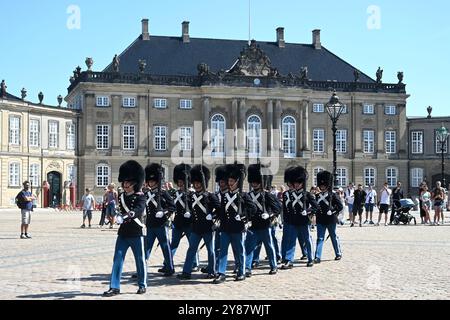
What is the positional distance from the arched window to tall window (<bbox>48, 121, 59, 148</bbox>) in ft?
50.7

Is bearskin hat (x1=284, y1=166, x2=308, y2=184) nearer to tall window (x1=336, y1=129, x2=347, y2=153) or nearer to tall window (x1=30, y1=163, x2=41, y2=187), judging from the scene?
tall window (x1=30, y1=163, x2=41, y2=187)

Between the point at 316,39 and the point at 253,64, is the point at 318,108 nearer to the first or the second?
the point at 253,64

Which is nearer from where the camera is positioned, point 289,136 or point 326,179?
point 326,179

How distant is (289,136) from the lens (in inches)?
2400

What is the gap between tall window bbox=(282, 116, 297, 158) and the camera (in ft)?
200

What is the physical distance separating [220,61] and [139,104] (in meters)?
9.20

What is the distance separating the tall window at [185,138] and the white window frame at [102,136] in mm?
5926

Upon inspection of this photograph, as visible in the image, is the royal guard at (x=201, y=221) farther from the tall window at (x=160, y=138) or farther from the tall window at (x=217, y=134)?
the tall window at (x=217, y=134)

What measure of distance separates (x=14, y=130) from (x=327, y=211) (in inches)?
1581

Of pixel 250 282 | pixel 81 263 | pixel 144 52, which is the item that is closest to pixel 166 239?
pixel 250 282

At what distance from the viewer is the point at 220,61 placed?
6312 cm

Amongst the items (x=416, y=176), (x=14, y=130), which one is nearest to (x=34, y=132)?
(x=14, y=130)

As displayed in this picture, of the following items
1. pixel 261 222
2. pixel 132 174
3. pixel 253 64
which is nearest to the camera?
pixel 132 174

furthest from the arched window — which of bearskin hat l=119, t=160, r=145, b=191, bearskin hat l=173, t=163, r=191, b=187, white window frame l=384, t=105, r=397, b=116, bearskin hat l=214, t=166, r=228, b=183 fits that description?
bearskin hat l=119, t=160, r=145, b=191
